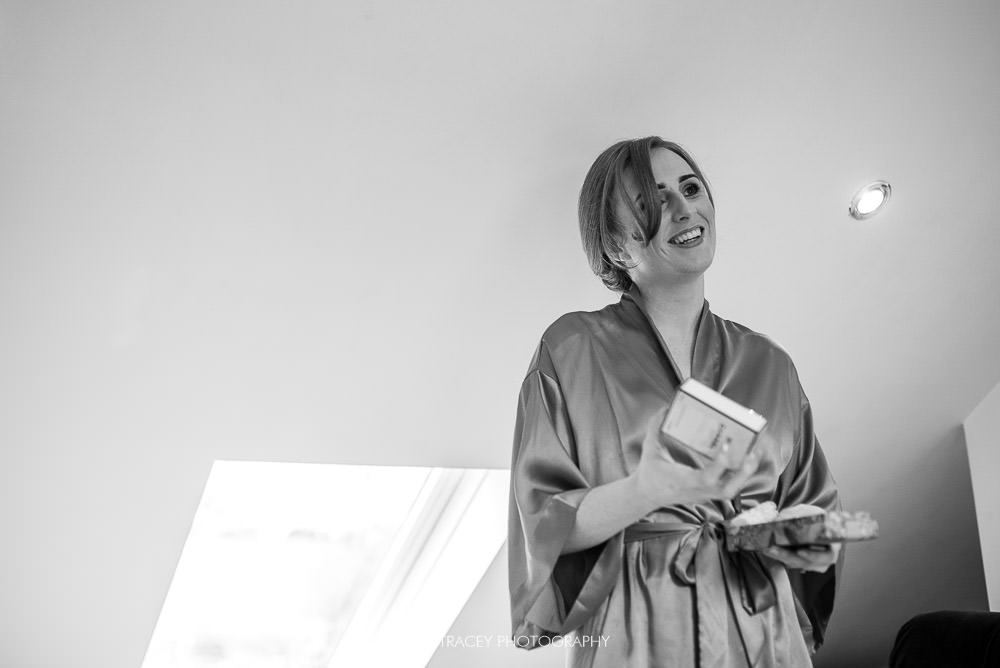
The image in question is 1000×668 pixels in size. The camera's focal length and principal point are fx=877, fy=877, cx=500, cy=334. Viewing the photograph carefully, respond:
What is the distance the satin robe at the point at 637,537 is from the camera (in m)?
0.98

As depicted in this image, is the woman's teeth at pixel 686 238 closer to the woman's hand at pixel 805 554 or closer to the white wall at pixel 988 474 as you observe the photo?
the woman's hand at pixel 805 554

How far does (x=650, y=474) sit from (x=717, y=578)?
234mm

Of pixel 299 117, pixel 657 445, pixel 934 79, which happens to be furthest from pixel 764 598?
pixel 934 79

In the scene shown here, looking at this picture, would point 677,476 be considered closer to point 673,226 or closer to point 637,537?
point 637,537

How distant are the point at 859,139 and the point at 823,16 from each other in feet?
1.09

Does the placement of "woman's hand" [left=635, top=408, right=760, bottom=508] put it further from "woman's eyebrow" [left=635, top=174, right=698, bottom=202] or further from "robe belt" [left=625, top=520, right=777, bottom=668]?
"woman's eyebrow" [left=635, top=174, right=698, bottom=202]

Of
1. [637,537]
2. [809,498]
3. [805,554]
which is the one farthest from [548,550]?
[809,498]

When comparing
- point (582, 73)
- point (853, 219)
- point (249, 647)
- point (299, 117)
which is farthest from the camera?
point (249, 647)

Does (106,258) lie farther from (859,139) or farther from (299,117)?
(859,139)

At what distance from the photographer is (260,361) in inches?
66.9

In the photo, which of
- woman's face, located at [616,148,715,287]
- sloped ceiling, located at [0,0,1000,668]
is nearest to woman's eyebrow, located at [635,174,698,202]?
woman's face, located at [616,148,715,287]

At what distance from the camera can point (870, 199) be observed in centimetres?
202

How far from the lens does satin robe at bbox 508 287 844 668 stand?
0.98 meters

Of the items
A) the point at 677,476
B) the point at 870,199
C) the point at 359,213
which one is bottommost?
the point at 677,476
